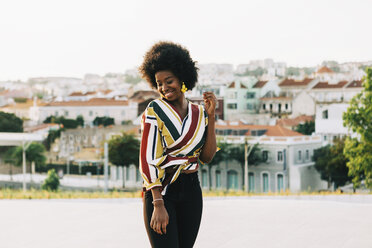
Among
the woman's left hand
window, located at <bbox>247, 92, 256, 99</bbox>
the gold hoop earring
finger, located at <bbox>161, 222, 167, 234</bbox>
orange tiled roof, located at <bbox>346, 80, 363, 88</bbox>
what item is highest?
orange tiled roof, located at <bbox>346, 80, 363, 88</bbox>

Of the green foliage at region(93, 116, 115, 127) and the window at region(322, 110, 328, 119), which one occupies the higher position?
the window at region(322, 110, 328, 119)

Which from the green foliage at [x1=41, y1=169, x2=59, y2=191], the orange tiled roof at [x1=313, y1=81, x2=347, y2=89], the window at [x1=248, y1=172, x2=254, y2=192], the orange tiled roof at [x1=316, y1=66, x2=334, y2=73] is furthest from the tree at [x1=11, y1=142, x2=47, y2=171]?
the orange tiled roof at [x1=316, y1=66, x2=334, y2=73]

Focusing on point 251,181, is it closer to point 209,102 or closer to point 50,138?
point 50,138

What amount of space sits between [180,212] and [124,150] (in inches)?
1086

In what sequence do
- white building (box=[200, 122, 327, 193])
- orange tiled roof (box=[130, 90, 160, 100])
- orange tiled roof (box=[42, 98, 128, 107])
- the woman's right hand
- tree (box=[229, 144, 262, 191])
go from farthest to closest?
orange tiled roof (box=[130, 90, 160, 100])
orange tiled roof (box=[42, 98, 128, 107])
tree (box=[229, 144, 262, 191])
white building (box=[200, 122, 327, 193])
the woman's right hand

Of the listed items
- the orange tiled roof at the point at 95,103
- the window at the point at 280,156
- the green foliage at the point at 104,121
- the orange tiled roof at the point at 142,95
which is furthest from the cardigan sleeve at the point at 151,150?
the orange tiled roof at the point at 95,103

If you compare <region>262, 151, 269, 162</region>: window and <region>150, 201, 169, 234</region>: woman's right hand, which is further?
<region>262, 151, 269, 162</region>: window

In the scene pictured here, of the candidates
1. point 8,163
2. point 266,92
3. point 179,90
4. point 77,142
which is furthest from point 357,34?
point 179,90

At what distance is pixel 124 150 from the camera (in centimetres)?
2881

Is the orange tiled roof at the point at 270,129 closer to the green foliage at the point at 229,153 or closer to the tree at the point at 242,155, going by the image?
the tree at the point at 242,155

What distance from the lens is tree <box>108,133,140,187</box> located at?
93.3 ft

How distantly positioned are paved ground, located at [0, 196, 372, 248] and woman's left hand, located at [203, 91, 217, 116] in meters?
1.51

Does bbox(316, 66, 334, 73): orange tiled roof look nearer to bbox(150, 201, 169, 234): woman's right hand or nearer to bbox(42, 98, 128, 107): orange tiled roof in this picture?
bbox(42, 98, 128, 107): orange tiled roof

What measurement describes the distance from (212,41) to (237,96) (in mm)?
3895
